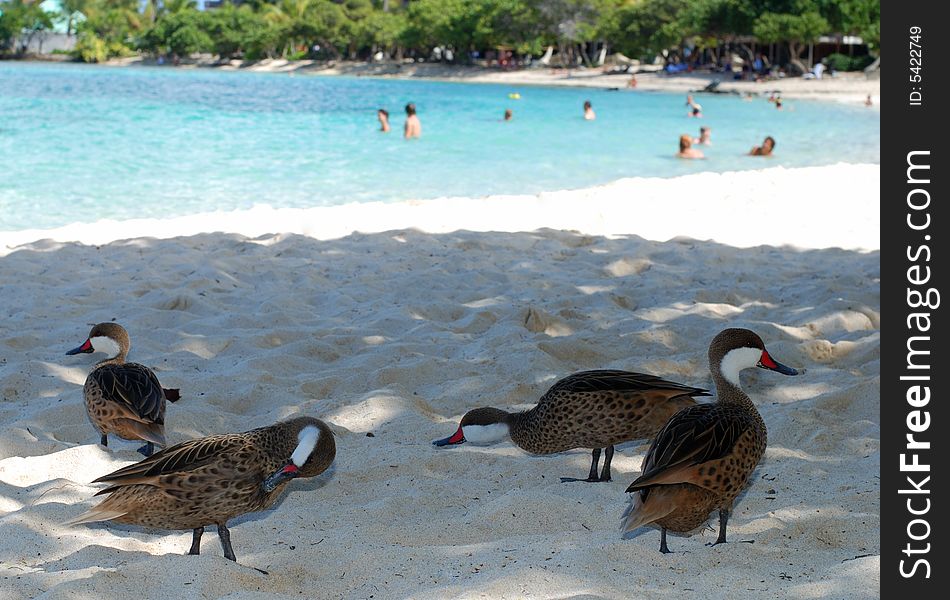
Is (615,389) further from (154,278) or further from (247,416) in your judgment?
(154,278)

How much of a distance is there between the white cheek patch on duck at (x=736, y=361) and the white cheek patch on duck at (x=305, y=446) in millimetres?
1492

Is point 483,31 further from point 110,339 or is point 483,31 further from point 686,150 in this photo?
point 110,339

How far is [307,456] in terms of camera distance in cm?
300

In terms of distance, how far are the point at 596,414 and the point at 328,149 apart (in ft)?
60.3

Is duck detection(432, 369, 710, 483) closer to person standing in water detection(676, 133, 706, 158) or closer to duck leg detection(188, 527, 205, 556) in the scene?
duck leg detection(188, 527, 205, 556)

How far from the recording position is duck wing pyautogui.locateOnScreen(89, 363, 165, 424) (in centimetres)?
386

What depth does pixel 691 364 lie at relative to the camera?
206 inches

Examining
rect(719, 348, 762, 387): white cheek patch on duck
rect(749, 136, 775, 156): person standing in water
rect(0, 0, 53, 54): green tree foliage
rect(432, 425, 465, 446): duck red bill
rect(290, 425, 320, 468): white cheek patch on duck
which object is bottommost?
rect(432, 425, 465, 446): duck red bill

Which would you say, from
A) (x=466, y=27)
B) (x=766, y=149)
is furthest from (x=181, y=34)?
(x=766, y=149)

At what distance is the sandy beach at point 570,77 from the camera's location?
5038 cm

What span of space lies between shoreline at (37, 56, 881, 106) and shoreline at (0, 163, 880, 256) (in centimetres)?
2855

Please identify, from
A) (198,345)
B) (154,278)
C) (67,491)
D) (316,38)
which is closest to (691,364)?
(198,345)

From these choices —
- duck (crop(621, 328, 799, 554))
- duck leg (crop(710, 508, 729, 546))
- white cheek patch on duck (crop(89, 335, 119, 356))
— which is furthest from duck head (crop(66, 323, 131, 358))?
duck leg (crop(710, 508, 729, 546))
